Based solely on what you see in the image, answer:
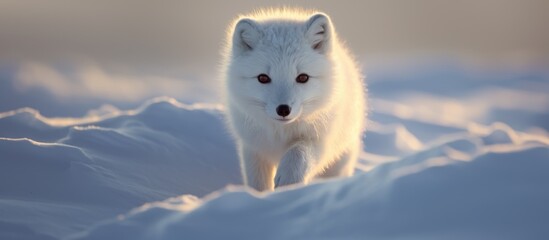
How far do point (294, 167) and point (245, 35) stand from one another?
939 millimetres

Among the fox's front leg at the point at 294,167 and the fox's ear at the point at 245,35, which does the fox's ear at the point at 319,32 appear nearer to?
the fox's ear at the point at 245,35

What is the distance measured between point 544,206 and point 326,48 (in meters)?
2.14

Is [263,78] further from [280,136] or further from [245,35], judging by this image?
[280,136]

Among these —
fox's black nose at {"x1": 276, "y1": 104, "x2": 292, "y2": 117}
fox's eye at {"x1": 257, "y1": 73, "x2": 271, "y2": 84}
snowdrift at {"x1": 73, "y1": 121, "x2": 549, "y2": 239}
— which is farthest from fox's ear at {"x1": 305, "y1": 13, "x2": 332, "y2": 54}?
snowdrift at {"x1": 73, "y1": 121, "x2": 549, "y2": 239}

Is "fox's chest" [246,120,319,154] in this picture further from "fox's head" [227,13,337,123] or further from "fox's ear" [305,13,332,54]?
"fox's ear" [305,13,332,54]

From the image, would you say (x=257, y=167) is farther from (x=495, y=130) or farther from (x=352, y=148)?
(x=495, y=130)

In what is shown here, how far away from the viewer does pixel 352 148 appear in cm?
541

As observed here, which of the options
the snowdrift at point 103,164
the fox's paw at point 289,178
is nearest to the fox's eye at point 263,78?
the fox's paw at point 289,178

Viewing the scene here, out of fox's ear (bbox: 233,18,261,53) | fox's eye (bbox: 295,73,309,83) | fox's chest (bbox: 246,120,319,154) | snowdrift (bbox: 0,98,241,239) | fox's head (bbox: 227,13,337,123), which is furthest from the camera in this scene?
fox's chest (bbox: 246,120,319,154)

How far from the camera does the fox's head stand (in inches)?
157

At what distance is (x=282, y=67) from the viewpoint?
4020mm

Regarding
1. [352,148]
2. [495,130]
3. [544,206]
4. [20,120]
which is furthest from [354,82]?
[20,120]

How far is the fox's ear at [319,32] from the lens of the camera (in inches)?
171

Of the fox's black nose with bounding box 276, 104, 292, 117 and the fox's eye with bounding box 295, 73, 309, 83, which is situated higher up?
the fox's eye with bounding box 295, 73, 309, 83
